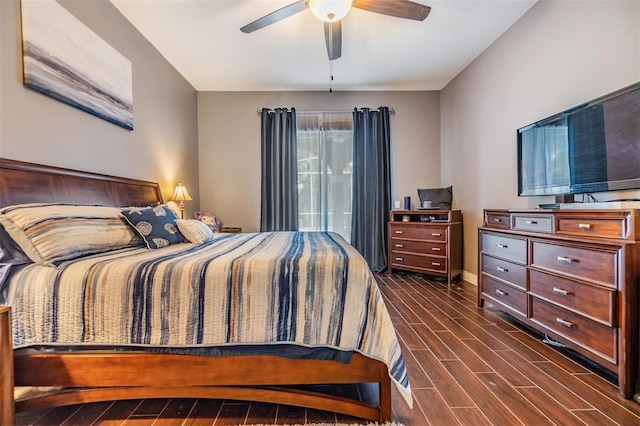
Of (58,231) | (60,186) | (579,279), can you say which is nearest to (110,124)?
(60,186)

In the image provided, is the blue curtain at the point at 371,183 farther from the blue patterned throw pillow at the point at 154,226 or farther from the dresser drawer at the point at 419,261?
the blue patterned throw pillow at the point at 154,226

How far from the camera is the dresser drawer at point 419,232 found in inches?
140

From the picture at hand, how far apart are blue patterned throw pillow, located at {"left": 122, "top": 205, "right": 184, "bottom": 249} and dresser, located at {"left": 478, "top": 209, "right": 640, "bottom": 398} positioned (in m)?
2.60

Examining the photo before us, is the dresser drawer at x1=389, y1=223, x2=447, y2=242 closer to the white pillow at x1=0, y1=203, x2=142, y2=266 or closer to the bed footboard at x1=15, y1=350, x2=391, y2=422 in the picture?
the bed footboard at x1=15, y1=350, x2=391, y2=422

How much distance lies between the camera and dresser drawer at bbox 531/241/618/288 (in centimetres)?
149

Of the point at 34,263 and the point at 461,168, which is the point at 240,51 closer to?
the point at 34,263

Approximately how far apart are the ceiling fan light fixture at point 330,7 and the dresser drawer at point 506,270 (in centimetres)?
232

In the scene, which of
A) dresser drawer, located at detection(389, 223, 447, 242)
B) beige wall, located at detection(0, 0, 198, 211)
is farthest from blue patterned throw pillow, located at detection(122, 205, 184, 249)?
dresser drawer, located at detection(389, 223, 447, 242)

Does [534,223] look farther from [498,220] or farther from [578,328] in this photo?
[578,328]

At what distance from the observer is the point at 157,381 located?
1.31 meters

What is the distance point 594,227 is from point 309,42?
114 inches

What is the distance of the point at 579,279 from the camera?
1.65 metres

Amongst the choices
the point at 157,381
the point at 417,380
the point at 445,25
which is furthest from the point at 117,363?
the point at 445,25

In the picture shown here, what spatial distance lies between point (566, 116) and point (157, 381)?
3.04 metres
